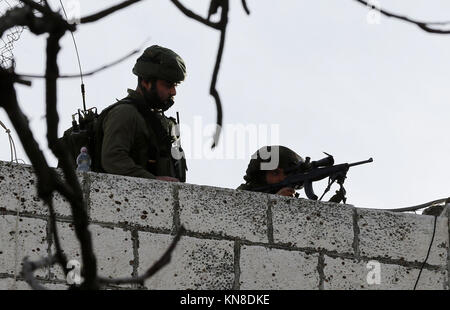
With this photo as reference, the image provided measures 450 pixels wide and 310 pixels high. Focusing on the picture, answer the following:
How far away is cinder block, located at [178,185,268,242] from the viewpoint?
5.14m

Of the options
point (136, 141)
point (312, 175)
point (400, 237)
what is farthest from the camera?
point (312, 175)

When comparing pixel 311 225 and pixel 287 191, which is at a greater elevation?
pixel 287 191

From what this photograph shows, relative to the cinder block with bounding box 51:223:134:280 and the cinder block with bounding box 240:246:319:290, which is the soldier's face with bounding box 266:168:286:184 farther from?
the cinder block with bounding box 51:223:134:280

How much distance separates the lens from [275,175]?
287 inches

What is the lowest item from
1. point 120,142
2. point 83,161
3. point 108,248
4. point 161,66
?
point 108,248

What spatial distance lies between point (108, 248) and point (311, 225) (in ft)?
3.37

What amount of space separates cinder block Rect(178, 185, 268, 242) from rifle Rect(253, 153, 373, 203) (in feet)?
4.67

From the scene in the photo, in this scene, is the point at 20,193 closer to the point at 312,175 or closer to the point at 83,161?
the point at 83,161

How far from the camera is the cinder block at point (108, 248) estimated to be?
4902mm

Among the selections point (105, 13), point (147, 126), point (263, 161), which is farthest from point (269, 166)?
point (105, 13)

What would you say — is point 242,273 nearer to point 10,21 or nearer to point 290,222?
point 290,222
